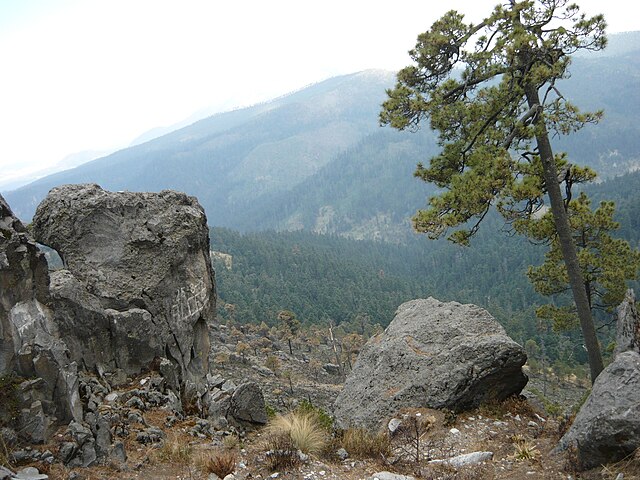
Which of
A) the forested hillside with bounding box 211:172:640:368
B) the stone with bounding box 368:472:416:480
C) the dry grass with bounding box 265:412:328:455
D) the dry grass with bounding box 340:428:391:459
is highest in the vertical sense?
the dry grass with bounding box 265:412:328:455

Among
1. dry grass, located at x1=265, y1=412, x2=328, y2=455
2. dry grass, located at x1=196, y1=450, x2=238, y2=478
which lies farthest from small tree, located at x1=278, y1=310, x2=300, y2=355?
dry grass, located at x1=196, y1=450, x2=238, y2=478

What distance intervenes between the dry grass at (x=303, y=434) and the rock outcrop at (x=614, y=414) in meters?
4.00

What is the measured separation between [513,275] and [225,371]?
126 metres

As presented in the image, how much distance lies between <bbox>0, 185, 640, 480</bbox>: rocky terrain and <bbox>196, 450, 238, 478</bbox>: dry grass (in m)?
0.02

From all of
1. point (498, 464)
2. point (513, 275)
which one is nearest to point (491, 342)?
point (498, 464)

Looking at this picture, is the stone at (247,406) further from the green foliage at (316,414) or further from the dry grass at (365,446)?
the dry grass at (365,446)

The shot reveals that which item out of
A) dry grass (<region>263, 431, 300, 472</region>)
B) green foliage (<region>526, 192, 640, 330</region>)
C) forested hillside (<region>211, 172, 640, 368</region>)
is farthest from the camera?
forested hillside (<region>211, 172, 640, 368</region>)

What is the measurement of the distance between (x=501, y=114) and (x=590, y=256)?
19.8 ft

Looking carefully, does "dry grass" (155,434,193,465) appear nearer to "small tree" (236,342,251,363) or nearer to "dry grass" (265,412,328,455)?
"dry grass" (265,412,328,455)

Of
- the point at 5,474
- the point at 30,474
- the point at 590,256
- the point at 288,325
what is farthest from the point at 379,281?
the point at 5,474

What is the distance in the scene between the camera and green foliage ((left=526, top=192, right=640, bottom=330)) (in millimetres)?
14570

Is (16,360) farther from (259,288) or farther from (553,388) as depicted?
(259,288)

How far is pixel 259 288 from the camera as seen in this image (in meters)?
135

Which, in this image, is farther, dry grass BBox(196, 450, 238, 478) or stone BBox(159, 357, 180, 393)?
stone BBox(159, 357, 180, 393)
